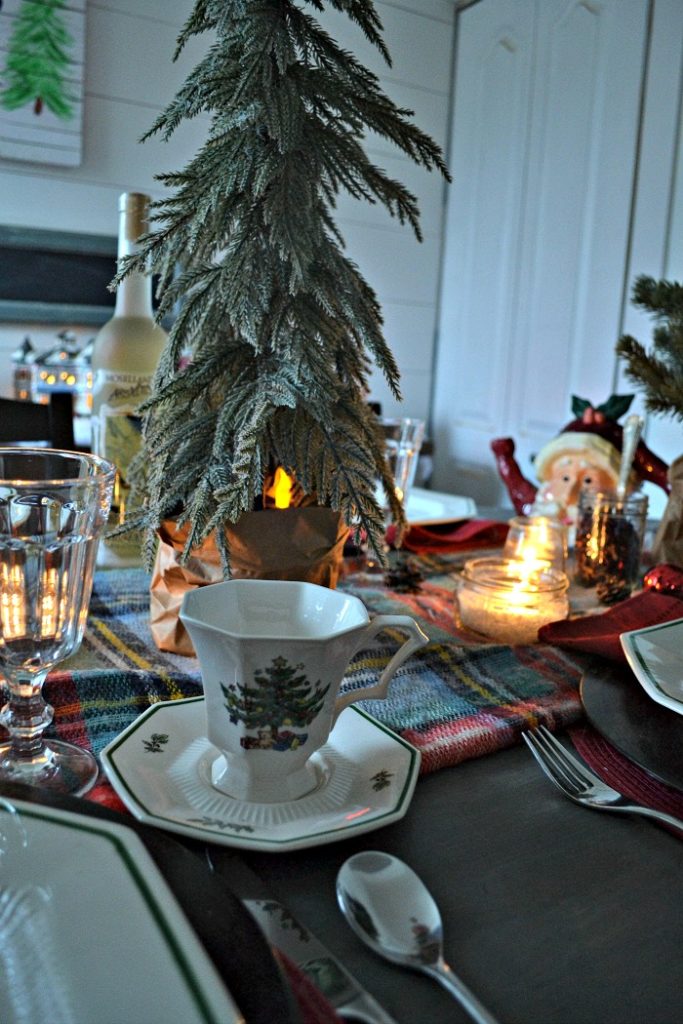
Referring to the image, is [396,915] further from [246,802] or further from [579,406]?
[579,406]

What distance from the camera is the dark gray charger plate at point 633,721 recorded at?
1.51 feet

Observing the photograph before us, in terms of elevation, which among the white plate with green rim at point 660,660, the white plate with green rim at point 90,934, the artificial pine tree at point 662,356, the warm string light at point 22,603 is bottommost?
the white plate with green rim at point 90,934

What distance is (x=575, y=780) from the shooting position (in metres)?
0.47

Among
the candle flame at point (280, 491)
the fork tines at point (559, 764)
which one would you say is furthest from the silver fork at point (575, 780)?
the candle flame at point (280, 491)

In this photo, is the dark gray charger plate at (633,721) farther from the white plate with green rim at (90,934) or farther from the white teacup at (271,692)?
the white plate with green rim at (90,934)

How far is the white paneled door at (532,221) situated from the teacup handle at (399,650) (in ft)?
7.85

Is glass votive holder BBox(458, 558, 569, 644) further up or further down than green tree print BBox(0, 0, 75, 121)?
further down

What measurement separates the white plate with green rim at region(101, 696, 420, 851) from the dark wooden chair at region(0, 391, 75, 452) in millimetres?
849

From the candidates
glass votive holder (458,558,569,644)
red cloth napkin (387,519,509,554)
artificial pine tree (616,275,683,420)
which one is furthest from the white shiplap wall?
glass votive holder (458,558,569,644)

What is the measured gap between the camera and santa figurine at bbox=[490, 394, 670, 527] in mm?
975

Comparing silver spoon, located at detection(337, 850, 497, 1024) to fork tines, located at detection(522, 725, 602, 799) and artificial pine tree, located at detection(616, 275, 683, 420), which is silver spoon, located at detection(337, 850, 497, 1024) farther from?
artificial pine tree, located at detection(616, 275, 683, 420)

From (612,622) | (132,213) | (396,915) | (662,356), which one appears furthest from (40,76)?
(396,915)

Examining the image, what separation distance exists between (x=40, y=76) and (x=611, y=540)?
2.49 metres

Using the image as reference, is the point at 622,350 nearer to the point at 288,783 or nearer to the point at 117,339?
the point at 117,339
